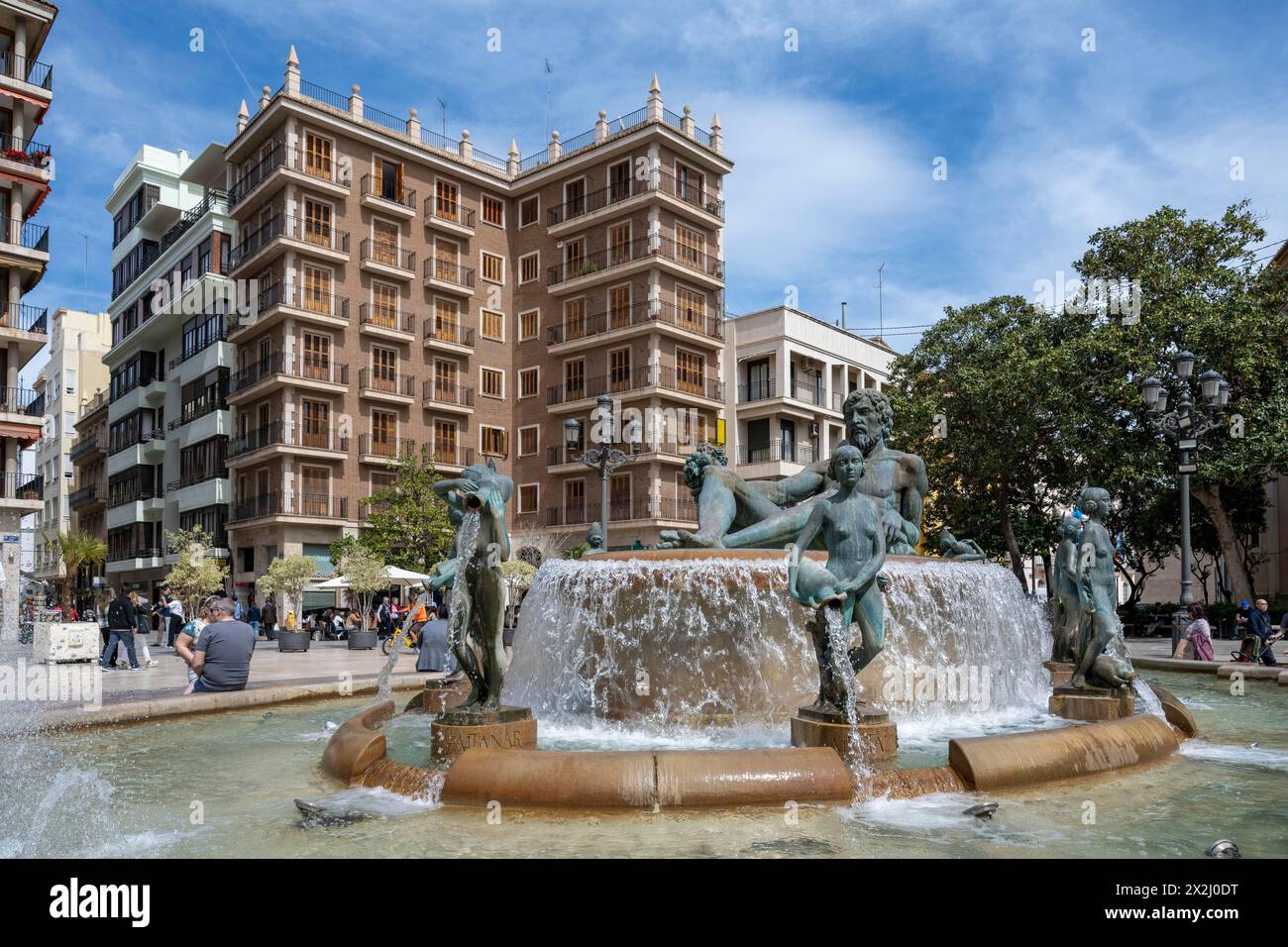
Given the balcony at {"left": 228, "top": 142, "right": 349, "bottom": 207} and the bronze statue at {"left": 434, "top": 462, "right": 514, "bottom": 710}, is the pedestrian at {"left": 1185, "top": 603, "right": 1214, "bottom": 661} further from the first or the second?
the balcony at {"left": 228, "top": 142, "right": 349, "bottom": 207}

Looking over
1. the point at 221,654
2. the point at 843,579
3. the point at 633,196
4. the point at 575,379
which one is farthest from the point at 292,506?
the point at 843,579

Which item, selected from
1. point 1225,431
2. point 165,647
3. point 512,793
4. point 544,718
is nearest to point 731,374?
point 1225,431

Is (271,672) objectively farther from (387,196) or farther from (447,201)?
(447,201)

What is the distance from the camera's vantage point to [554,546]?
42.5 m

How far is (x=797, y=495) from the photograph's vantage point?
10.2 m

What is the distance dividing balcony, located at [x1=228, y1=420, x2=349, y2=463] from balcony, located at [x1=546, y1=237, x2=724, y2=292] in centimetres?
1216

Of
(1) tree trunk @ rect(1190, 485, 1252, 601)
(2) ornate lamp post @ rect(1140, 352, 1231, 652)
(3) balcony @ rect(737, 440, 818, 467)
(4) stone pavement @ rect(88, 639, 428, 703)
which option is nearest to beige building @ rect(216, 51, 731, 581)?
(3) balcony @ rect(737, 440, 818, 467)

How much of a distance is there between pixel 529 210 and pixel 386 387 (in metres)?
11.9

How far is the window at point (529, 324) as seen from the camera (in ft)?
150

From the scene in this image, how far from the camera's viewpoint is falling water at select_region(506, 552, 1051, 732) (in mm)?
7902

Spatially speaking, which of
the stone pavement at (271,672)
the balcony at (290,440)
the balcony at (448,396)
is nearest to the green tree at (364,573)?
the stone pavement at (271,672)

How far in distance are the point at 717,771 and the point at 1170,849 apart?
7.51ft
